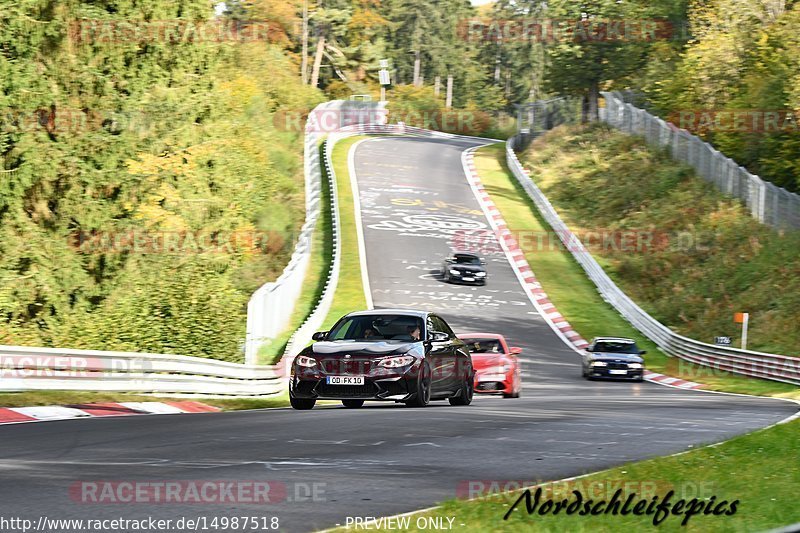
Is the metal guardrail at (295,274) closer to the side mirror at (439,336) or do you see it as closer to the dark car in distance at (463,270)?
the dark car in distance at (463,270)

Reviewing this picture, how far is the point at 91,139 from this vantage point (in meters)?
35.2

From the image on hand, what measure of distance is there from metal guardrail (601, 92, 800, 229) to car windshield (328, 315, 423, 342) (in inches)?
1076

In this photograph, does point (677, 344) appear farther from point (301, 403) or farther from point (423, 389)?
point (301, 403)

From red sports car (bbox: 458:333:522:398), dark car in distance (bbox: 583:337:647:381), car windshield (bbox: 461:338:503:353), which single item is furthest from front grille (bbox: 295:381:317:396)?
dark car in distance (bbox: 583:337:647:381)

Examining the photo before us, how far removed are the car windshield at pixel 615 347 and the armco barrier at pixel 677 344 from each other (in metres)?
3.28

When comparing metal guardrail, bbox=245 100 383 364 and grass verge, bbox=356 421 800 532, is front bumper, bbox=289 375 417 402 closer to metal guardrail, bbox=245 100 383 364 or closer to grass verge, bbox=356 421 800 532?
grass verge, bbox=356 421 800 532

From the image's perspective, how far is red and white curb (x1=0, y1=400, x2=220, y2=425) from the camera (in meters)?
15.1

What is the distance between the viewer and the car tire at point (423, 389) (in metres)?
17.4

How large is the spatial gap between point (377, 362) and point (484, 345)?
296 inches

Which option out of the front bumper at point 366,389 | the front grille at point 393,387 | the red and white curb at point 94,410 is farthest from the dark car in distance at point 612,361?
the front grille at point 393,387

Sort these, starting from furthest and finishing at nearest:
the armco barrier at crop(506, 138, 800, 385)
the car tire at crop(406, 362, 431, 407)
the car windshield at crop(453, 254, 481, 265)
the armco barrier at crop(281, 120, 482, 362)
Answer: the car windshield at crop(453, 254, 481, 265), the armco barrier at crop(506, 138, 800, 385), the armco barrier at crop(281, 120, 482, 362), the car tire at crop(406, 362, 431, 407)

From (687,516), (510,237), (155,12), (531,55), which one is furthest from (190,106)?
(531,55)

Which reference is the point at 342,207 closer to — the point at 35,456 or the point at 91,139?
the point at 91,139

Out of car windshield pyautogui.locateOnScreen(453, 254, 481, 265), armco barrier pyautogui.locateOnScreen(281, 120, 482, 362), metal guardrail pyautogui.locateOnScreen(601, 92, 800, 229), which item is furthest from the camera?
car windshield pyautogui.locateOnScreen(453, 254, 481, 265)
